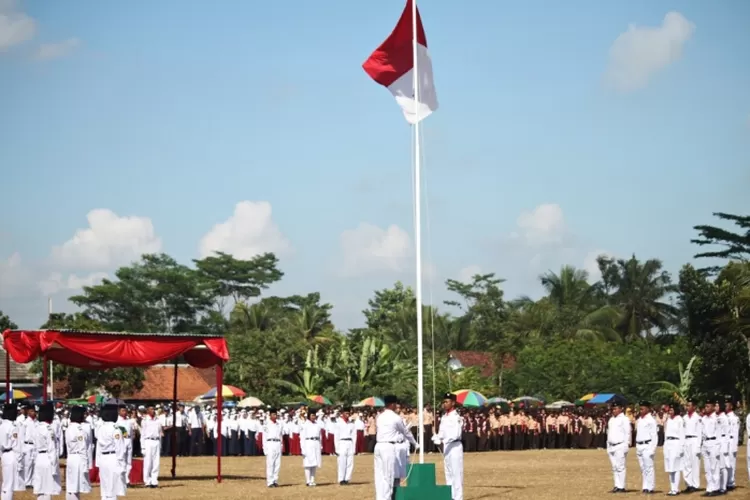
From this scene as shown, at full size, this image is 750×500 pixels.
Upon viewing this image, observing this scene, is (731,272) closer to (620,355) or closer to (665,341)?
(620,355)

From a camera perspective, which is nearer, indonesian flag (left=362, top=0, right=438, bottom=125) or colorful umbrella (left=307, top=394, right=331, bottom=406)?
indonesian flag (left=362, top=0, right=438, bottom=125)

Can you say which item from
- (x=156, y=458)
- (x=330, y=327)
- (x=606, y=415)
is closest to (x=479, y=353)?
(x=330, y=327)

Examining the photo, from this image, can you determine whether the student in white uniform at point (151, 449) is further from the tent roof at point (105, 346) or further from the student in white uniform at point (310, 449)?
the student in white uniform at point (310, 449)

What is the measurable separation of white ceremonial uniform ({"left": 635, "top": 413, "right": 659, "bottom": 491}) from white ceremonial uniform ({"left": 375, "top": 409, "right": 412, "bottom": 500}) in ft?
19.7

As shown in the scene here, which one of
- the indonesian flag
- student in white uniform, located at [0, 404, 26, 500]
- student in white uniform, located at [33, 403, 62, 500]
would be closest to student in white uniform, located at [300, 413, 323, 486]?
student in white uniform, located at [0, 404, 26, 500]

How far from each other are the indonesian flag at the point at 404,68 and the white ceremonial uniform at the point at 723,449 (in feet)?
29.0

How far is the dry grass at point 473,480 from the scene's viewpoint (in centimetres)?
2166

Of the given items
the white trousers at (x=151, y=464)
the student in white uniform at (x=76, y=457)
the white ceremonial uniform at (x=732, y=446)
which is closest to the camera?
the student in white uniform at (x=76, y=457)

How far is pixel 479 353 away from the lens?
69.4m

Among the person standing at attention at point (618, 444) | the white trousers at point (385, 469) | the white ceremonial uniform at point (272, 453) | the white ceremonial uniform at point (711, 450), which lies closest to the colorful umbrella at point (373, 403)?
the white ceremonial uniform at point (272, 453)

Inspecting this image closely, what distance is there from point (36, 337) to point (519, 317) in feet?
158

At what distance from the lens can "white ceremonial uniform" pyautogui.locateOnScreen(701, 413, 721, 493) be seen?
21266 millimetres

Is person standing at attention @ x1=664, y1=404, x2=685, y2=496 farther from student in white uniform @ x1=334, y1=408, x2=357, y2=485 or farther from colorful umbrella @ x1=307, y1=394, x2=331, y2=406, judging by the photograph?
colorful umbrella @ x1=307, y1=394, x2=331, y2=406

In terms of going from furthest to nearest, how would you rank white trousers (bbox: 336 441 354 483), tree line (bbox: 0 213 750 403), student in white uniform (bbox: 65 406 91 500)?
tree line (bbox: 0 213 750 403), white trousers (bbox: 336 441 354 483), student in white uniform (bbox: 65 406 91 500)
